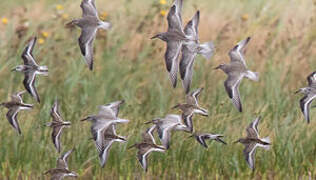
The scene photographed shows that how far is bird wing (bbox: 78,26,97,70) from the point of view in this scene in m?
3.55

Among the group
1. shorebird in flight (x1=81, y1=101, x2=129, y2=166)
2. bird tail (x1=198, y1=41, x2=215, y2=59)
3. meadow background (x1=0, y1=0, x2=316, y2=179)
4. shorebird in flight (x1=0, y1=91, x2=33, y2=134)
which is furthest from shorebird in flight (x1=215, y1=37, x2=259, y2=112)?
meadow background (x1=0, y1=0, x2=316, y2=179)

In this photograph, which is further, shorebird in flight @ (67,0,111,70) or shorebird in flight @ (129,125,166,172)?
shorebird in flight @ (129,125,166,172)

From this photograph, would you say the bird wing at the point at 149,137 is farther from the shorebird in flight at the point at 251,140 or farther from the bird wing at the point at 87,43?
the bird wing at the point at 87,43

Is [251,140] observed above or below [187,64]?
below

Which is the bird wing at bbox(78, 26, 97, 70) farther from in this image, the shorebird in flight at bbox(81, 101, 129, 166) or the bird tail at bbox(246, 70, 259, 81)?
the bird tail at bbox(246, 70, 259, 81)

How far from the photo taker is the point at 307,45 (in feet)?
24.4

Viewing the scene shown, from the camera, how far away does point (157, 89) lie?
6.30 m

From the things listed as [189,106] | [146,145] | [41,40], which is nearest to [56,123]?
[146,145]

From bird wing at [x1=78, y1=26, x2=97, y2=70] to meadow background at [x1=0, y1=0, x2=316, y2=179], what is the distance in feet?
4.25

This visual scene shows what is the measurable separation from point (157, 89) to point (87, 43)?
2.76 meters

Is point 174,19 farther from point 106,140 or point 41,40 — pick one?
point 41,40

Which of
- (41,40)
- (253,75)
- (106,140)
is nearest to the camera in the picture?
(253,75)

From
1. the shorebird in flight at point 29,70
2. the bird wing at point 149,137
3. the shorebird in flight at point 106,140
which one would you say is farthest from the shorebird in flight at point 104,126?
the shorebird in flight at point 29,70

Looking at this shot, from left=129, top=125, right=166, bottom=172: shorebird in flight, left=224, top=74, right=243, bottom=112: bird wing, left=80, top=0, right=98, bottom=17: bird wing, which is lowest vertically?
left=129, top=125, right=166, bottom=172: shorebird in flight
